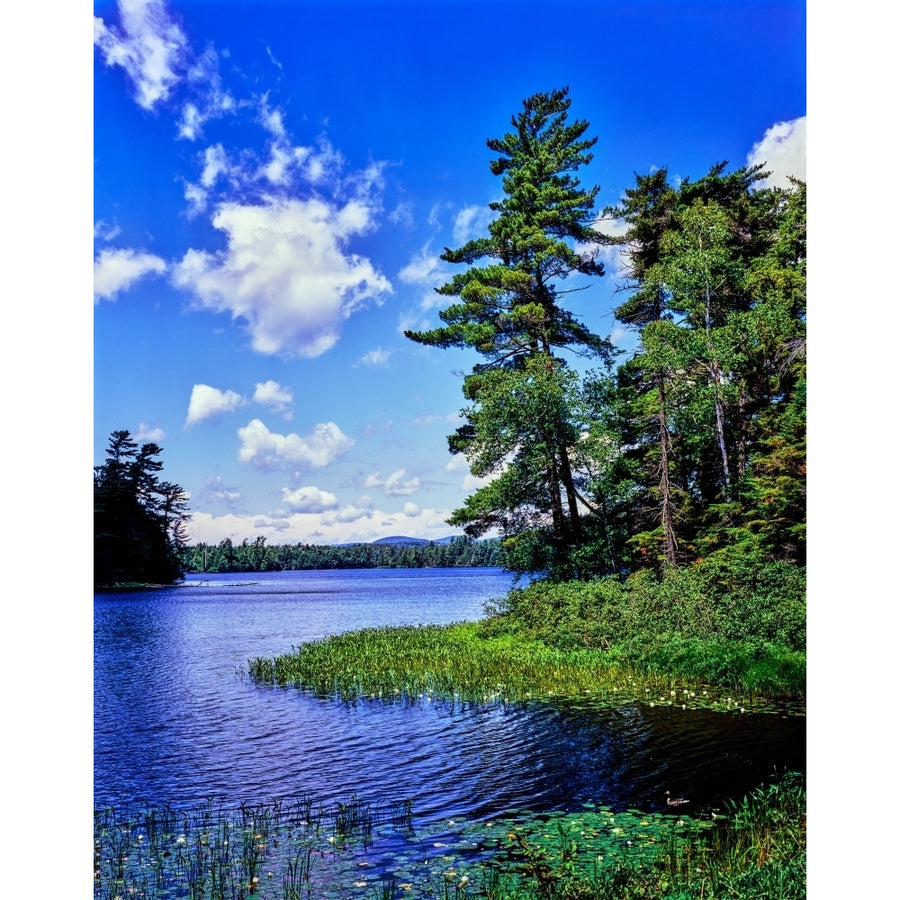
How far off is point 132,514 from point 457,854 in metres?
47.9

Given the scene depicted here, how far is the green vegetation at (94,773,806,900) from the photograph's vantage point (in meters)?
5.09

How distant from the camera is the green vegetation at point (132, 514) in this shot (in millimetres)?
47500

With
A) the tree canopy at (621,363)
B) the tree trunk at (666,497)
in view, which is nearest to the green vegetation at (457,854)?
the tree trunk at (666,497)

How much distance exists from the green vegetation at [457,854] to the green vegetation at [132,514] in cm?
4291

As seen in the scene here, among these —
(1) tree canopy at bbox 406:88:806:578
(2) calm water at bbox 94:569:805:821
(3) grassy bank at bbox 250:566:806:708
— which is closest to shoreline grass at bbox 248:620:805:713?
(3) grassy bank at bbox 250:566:806:708

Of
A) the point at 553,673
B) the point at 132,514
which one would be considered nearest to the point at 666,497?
the point at 553,673

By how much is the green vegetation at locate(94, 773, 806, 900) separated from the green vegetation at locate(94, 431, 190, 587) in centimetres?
4291

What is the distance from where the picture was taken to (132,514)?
49125mm

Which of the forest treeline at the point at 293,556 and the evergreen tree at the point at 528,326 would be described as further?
the forest treeline at the point at 293,556

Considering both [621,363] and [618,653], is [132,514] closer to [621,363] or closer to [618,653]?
[621,363]

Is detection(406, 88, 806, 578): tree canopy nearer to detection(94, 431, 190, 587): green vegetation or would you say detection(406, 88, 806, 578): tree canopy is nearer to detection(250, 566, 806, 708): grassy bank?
detection(250, 566, 806, 708): grassy bank

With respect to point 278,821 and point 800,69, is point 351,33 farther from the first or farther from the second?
point 278,821

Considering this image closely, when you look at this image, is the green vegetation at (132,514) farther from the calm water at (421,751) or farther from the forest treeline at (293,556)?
the calm water at (421,751)
